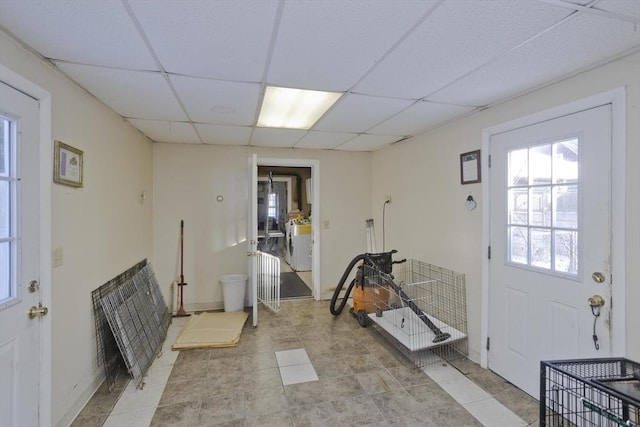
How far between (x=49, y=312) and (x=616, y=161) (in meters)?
3.31

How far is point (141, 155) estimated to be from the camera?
3.46 meters

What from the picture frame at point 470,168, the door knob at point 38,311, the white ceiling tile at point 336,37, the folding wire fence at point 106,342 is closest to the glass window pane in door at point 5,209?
the door knob at point 38,311

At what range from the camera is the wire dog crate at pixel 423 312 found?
9.23ft

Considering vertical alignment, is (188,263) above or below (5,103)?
below

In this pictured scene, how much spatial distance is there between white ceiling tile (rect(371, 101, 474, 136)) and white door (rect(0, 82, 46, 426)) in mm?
2507

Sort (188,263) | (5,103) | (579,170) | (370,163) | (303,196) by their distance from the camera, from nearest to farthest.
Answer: (5,103)
(579,170)
(188,263)
(370,163)
(303,196)

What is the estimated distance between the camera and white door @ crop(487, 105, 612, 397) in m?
1.84

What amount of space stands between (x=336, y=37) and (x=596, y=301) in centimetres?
212

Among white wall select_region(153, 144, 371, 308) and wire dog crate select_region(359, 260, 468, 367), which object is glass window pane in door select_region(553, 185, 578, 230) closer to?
wire dog crate select_region(359, 260, 468, 367)

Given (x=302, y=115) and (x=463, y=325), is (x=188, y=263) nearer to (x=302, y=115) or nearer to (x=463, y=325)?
(x=302, y=115)

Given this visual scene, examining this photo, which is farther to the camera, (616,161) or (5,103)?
(616,161)

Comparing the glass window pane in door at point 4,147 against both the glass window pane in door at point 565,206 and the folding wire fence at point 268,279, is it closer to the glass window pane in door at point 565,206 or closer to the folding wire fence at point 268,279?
the folding wire fence at point 268,279

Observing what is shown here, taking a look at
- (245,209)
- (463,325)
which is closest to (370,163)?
(245,209)

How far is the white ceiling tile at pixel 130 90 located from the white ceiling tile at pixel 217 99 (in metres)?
0.10
